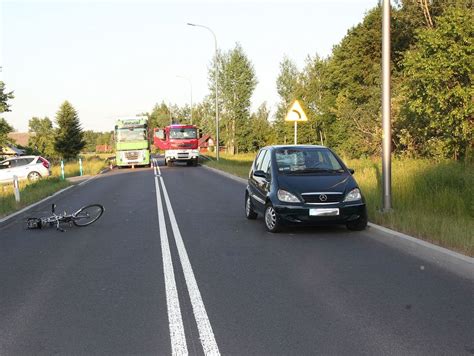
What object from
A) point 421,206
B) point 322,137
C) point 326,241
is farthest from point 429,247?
point 322,137

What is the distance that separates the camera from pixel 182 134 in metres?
41.3

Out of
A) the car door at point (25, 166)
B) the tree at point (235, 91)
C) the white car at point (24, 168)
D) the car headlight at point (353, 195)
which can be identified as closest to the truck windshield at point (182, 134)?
the white car at point (24, 168)

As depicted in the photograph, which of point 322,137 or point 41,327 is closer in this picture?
point 41,327

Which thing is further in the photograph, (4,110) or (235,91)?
(235,91)

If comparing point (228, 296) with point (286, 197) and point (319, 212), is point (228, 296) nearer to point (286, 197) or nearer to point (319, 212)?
point (319, 212)

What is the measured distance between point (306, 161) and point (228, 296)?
5045 mm

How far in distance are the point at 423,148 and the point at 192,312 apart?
22.5m

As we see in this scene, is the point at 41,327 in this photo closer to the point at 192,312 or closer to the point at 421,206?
the point at 192,312

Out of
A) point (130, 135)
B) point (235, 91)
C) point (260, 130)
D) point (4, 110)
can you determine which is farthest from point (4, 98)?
point (260, 130)

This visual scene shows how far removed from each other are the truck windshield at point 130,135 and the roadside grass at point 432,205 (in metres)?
24.7

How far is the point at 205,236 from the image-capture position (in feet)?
29.9

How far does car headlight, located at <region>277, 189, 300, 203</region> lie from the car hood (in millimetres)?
73

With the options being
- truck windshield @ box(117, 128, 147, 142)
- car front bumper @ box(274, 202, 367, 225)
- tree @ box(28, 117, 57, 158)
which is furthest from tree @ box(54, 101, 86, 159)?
car front bumper @ box(274, 202, 367, 225)

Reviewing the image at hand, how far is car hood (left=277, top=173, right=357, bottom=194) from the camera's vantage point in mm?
8867
